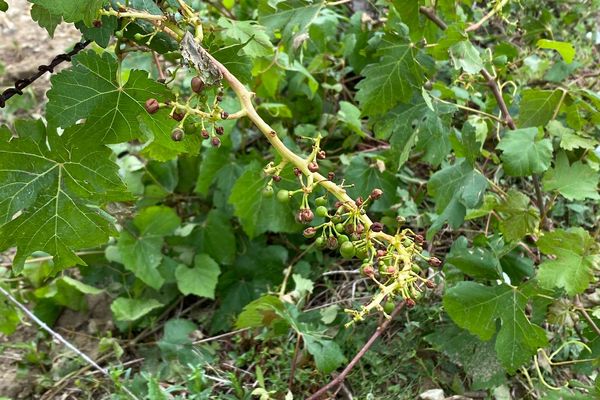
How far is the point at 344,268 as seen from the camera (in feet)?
8.02

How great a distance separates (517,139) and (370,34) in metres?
1.03

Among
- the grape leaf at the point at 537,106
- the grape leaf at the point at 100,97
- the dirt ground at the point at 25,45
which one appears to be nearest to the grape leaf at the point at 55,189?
the grape leaf at the point at 100,97

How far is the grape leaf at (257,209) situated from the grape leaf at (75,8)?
3.57 ft

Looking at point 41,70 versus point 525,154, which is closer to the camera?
point 41,70

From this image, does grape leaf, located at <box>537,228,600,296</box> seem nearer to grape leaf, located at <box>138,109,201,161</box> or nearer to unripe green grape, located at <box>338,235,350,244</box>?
unripe green grape, located at <box>338,235,350,244</box>

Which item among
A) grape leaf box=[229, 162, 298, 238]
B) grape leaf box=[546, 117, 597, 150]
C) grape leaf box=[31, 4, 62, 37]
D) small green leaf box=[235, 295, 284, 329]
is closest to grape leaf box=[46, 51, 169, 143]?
grape leaf box=[31, 4, 62, 37]

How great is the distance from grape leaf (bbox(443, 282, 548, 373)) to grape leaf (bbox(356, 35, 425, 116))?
59 centimetres

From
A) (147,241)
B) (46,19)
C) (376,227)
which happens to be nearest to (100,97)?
(46,19)

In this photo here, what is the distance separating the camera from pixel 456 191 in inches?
76.3

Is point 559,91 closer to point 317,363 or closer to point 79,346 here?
point 317,363

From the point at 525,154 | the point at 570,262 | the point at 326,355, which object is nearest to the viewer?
the point at 570,262

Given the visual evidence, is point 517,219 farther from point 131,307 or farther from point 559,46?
point 131,307

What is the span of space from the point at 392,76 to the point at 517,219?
1.81 feet

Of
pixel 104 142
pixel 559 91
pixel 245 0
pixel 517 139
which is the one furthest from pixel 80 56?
pixel 245 0
